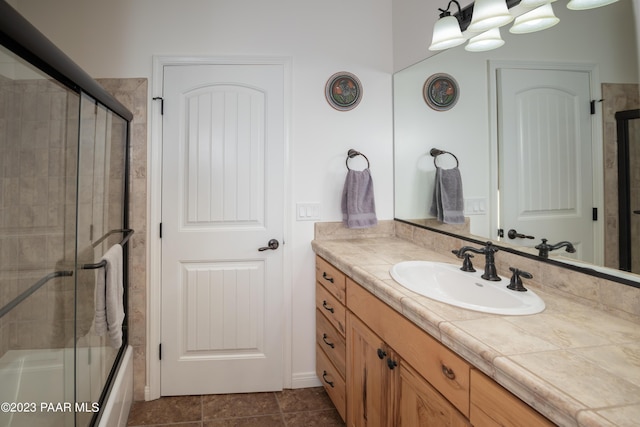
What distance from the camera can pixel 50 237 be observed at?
1.21 m

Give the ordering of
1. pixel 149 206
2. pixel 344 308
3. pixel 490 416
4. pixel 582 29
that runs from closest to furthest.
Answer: pixel 490 416, pixel 582 29, pixel 344 308, pixel 149 206

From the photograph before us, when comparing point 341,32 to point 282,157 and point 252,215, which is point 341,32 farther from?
point 252,215

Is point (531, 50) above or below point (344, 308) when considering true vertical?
above

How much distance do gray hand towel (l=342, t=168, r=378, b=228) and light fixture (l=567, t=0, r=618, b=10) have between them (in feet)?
4.33

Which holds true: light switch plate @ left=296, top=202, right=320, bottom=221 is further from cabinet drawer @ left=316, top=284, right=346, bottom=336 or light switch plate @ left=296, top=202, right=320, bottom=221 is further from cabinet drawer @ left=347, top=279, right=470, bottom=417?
cabinet drawer @ left=347, top=279, right=470, bottom=417

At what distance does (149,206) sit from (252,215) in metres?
0.62

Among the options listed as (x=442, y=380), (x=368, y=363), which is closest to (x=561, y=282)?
(x=442, y=380)

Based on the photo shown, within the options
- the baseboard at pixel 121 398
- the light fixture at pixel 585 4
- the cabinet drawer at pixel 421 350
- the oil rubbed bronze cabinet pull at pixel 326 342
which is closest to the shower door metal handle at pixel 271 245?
the oil rubbed bronze cabinet pull at pixel 326 342

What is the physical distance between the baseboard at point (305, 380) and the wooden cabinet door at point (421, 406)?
119cm

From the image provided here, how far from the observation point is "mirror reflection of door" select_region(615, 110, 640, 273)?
1029mm

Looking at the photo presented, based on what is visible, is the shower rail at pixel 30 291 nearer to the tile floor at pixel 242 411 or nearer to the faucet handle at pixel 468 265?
the tile floor at pixel 242 411

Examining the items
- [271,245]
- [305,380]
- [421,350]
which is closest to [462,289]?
[421,350]

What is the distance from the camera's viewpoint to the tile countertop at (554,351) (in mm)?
633

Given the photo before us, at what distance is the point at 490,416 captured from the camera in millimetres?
816
